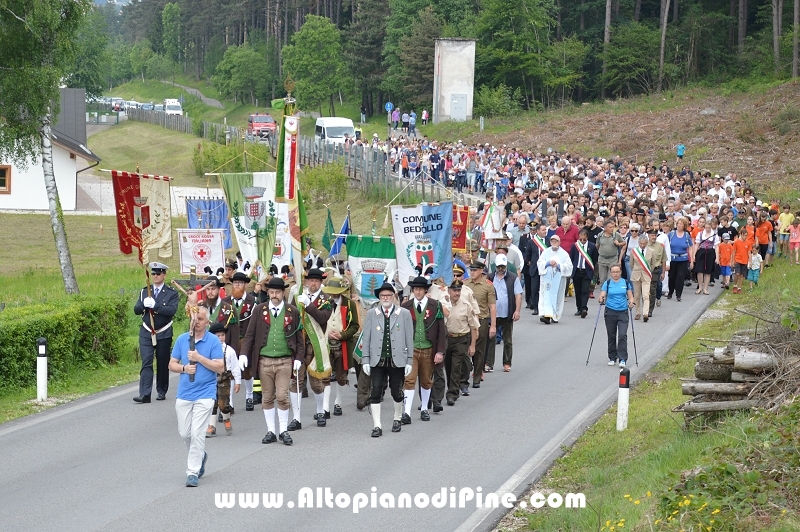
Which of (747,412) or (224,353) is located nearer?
(747,412)

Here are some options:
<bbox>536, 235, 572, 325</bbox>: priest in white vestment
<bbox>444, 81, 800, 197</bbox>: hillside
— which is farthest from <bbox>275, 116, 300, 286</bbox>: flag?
<bbox>444, 81, 800, 197</bbox>: hillside

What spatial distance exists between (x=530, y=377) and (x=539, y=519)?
7008 millimetres

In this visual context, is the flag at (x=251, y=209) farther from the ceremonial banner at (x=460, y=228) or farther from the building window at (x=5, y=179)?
the building window at (x=5, y=179)

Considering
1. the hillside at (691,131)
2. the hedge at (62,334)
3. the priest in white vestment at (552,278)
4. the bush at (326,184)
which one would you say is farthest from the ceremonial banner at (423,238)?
the bush at (326,184)

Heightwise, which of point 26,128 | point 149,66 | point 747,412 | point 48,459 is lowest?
point 48,459

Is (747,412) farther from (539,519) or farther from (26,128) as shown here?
(26,128)

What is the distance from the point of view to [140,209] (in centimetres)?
1873

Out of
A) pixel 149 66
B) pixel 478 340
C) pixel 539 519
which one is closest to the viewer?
pixel 539 519

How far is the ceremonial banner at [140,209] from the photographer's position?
18.7 meters

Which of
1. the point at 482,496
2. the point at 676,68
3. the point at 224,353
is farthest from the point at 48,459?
the point at 676,68

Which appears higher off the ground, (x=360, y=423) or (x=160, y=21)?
(x=160, y=21)

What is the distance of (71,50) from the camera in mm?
27516

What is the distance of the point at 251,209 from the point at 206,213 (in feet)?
19.0

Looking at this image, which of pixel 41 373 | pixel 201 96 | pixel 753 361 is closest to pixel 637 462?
pixel 753 361
